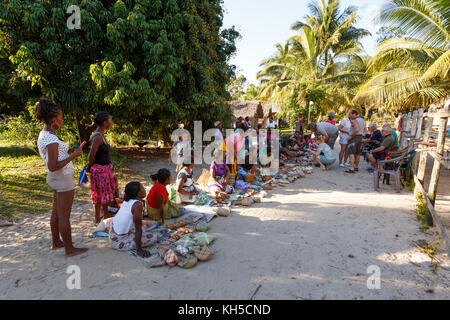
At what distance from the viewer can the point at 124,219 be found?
3105 millimetres

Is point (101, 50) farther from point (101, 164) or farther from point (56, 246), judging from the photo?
point (56, 246)

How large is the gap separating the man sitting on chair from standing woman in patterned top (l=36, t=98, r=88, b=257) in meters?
6.23

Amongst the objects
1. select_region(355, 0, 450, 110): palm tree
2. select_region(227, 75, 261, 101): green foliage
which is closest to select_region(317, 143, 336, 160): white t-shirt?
select_region(355, 0, 450, 110): palm tree

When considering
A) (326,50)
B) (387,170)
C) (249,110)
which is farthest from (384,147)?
(326,50)

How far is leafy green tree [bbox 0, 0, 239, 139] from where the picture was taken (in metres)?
5.50

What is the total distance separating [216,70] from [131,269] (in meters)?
7.43

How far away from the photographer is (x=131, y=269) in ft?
9.19

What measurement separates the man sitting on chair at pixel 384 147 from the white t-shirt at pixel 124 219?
18.4 feet

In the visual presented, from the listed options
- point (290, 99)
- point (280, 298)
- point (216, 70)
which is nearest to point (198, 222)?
point (280, 298)

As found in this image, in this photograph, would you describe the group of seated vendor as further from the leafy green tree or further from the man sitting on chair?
the leafy green tree

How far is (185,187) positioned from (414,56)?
10.7 meters

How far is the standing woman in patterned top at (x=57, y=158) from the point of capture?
103 inches

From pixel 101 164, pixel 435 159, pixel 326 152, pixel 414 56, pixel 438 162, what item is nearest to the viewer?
pixel 101 164

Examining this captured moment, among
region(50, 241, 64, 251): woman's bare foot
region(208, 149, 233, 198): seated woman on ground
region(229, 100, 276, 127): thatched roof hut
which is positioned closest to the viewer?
region(50, 241, 64, 251): woman's bare foot
